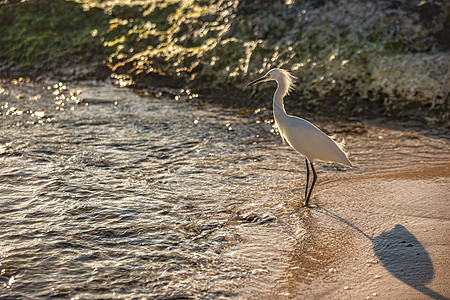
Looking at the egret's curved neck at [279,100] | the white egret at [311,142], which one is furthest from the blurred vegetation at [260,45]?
the white egret at [311,142]

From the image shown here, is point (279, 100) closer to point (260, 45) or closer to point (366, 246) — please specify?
point (366, 246)

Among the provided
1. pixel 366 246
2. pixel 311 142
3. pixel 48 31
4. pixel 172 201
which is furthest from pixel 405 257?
pixel 48 31

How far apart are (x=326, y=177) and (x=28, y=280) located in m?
4.86

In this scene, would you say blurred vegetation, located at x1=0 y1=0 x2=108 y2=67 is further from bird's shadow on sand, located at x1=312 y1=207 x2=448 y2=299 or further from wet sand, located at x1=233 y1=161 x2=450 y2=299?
bird's shadow on sand, located at x1=312 y1=207 x2=448 y2=299

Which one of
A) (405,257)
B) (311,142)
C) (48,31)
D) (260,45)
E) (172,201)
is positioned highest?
(48,31)

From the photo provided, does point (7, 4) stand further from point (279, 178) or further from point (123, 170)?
point (279, 178)

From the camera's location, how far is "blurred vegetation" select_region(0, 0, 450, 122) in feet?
37.0

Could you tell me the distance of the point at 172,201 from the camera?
6.66 m

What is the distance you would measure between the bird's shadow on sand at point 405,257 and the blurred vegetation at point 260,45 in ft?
18.5

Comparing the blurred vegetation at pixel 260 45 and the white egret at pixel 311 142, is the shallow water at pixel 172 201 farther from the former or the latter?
the blurred vegetation at pixel 260 45

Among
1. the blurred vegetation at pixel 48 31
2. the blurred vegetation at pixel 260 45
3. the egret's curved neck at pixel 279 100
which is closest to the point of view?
the egret's curved neck at pixel 279 100

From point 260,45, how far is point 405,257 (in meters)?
9.33

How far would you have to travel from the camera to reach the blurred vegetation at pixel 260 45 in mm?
11289

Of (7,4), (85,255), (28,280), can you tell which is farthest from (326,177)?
(7,4)
